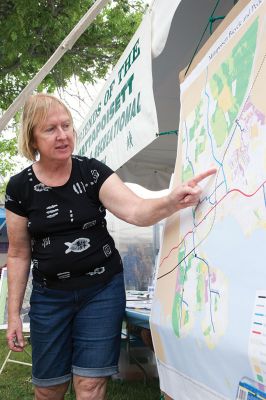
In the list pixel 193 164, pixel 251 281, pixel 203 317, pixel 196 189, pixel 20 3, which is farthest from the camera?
pixel 20 3

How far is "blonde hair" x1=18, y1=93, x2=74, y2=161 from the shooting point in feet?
5.34

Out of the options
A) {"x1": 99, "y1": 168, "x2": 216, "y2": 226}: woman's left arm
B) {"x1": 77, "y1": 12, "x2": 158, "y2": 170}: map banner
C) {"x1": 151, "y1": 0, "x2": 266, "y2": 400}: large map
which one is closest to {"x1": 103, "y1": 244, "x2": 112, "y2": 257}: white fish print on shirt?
{"x1": 99, "y1": 168, "x2": 216, "y2": 226}: woman's left arm

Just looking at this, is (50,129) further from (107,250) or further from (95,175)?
(107,250)

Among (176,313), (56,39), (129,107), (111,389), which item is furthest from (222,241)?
(56,39)

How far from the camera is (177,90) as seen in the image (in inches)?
121

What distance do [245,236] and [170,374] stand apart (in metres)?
0.55

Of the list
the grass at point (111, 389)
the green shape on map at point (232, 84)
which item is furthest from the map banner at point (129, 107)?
the grass at point (111, 389)

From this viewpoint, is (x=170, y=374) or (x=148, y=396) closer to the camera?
(x=170, y=374)

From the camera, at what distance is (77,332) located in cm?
162

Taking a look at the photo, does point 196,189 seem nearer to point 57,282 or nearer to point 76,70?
point 57,282

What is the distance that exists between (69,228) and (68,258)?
0.10 meters

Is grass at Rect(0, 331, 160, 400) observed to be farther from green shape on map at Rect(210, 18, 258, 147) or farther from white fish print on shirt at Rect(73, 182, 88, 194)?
green shape on map at Rect(210, 18, 258, 147)

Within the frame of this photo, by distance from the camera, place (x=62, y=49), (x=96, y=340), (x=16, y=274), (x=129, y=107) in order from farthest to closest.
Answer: (x=62, y=49) < (x=129, y=107) < (x=16, y=274) < (x=96, y=340)

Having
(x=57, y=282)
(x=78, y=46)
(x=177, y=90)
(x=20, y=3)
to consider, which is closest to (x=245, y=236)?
(x=57, y=282)
